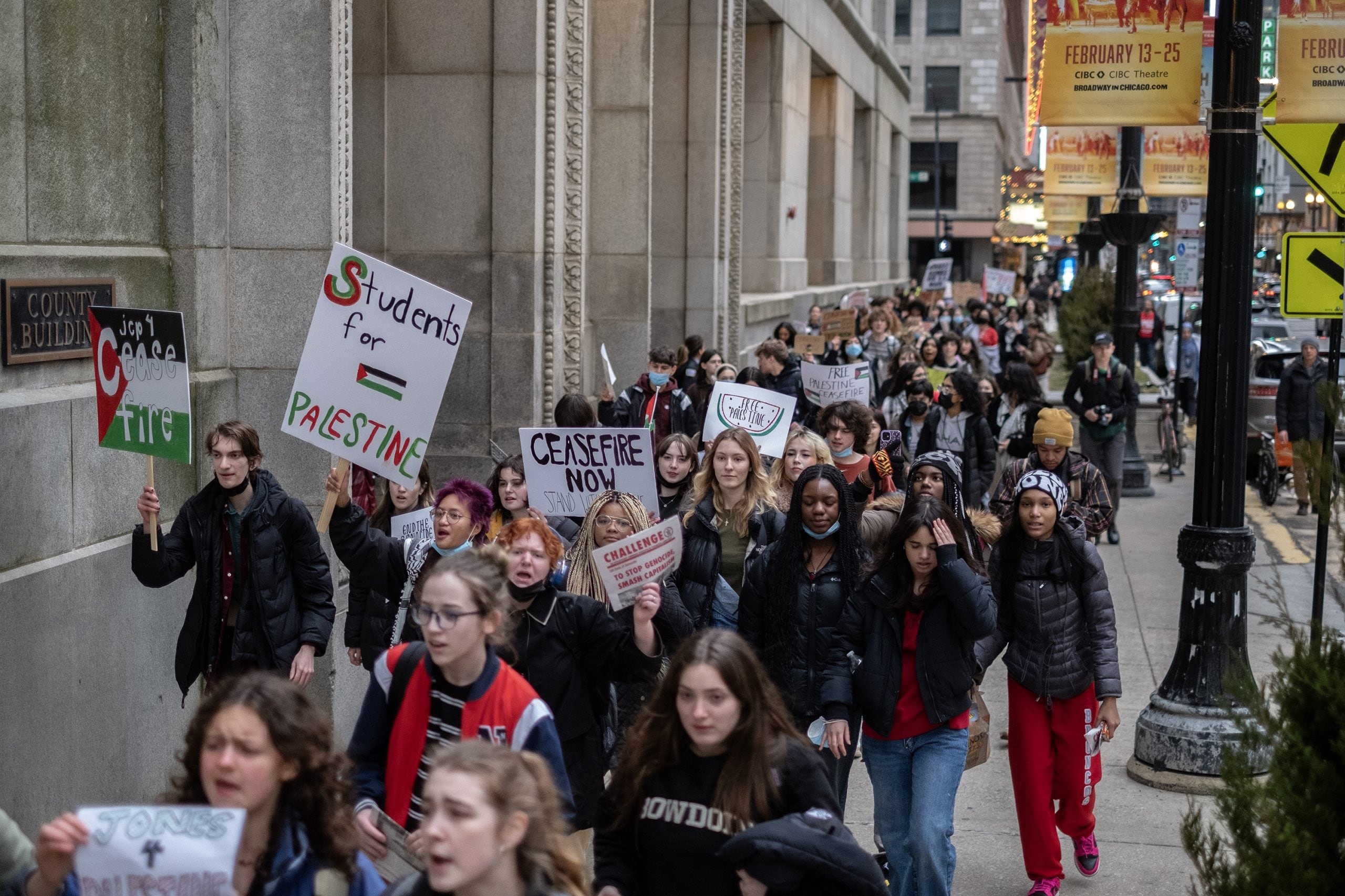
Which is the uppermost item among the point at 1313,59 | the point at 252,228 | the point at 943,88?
the point at 943,88

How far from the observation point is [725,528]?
7477mm

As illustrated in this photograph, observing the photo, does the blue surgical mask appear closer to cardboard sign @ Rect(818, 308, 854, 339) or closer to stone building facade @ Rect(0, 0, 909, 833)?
stone building facade @ Rect(0, 0, 909, 833)

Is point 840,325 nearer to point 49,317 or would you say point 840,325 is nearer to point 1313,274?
point 1313,274

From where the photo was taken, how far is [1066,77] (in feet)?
37.0

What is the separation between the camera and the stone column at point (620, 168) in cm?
1650

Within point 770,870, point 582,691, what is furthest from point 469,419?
point 770,870

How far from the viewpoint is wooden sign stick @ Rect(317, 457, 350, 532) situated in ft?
21.4

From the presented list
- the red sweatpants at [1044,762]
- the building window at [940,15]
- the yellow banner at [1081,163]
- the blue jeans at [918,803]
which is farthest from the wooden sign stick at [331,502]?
the building window at [940,15]

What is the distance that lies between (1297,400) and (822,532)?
13.1 metres

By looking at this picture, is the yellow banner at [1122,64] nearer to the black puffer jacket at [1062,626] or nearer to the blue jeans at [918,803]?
the black puffer jacket at [1062,626]

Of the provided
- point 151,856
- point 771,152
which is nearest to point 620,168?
point 771,152

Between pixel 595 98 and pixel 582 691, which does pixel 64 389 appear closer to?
pixel 582 691

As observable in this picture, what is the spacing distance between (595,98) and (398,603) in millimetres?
10528

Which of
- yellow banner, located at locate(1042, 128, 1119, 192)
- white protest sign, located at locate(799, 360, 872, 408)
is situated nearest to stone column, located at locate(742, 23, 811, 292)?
yellow banner, located at locate(1042, 128, 1119, 192)
